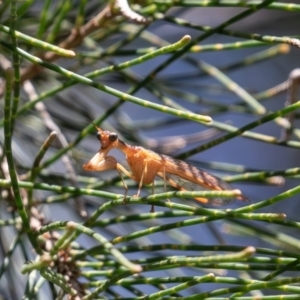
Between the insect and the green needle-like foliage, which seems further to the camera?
the insect

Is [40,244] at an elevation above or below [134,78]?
below

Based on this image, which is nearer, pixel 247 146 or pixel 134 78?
pixel 134 78

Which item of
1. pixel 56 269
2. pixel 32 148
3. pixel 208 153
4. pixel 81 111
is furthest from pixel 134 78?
pixel 208 153

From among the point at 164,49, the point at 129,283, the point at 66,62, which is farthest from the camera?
the point at 66,62

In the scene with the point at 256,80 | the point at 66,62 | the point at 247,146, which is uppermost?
the point at 256,80

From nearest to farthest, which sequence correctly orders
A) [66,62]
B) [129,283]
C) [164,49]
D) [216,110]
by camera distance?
[164,49] < [129,283] < [216,110] < [66,62]

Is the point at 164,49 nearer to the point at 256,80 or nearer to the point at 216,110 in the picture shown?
the point at 216,110

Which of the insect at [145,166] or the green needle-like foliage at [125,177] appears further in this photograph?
the insect at [145,166]

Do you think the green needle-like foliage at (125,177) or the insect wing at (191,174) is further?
the insect wing at (191,174)
